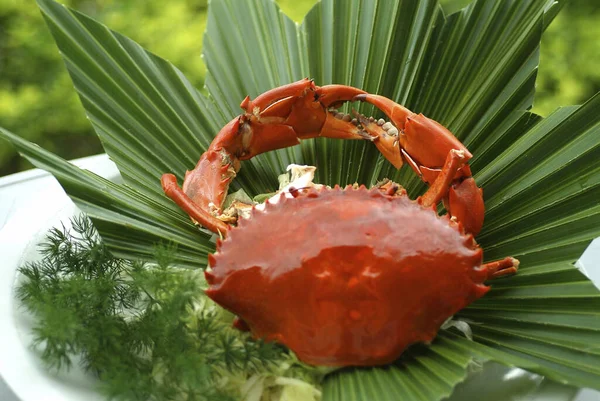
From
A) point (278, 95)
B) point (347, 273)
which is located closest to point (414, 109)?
point (278, 95)

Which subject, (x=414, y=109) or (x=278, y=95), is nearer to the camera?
(x=278, y=95)

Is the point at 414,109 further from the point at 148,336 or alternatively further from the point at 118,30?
the point at 118,30

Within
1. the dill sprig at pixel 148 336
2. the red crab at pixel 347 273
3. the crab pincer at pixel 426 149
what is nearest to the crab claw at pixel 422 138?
the crab pincer at pixel 426 149

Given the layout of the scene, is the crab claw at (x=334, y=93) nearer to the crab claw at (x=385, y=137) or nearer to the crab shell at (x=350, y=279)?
the crab claw at (x=385, y=137)

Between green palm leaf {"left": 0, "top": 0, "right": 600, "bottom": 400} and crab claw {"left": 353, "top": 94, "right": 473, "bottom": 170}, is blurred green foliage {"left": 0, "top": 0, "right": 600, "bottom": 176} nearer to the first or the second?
green palm leaf {"left": 0, "top": 0, "right": 600, "bottom": 400}

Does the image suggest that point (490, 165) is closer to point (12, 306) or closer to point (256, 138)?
point (256, 138)

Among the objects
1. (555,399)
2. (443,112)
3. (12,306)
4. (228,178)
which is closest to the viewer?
(555,399)

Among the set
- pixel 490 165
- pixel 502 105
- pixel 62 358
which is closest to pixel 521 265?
pixel 490 165
